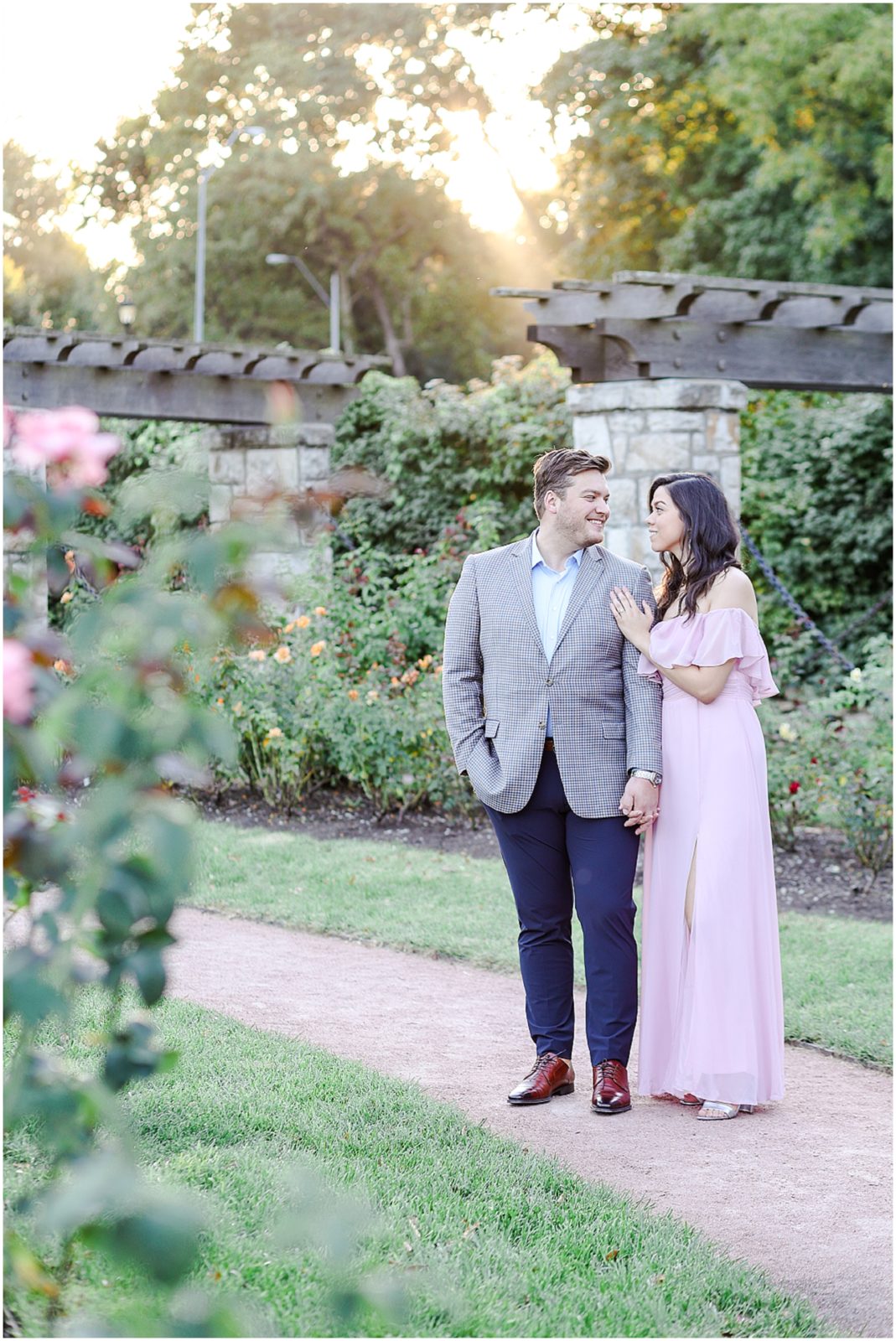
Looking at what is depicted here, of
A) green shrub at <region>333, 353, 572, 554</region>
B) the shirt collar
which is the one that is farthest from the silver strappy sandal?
green shrub at <region>333, 353, 572, 554</region>

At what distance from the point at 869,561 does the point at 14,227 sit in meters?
29.9

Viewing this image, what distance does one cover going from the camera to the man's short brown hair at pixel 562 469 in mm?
4238

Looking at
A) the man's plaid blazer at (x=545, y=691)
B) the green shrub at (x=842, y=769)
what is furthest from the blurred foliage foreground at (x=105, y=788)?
the green shrub at (x=842, y=769)

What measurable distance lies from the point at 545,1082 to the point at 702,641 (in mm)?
1433

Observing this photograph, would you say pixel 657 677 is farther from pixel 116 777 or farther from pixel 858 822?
pixel 858 822

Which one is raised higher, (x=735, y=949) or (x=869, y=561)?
(x=869, y=561)

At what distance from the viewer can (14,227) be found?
120 ft

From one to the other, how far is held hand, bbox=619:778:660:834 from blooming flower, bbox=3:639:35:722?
2784 millimetres

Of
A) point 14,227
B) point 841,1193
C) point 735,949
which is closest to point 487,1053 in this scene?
point 735,949

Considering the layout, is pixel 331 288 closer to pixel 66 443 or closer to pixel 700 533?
pixel 700 533

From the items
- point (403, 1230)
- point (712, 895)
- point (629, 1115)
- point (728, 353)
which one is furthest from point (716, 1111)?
point (728, 353)

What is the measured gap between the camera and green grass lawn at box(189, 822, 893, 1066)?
209 inches

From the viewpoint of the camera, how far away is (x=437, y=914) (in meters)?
6.48

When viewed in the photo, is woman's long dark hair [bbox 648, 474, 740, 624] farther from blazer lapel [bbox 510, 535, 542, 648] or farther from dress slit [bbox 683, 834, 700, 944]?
dress slit [bbox 683, 834, 700, 944]
